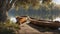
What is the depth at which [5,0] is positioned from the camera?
1499 cm

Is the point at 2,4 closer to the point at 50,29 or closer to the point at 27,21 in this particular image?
the point at 27,21

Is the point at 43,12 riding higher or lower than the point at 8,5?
lower

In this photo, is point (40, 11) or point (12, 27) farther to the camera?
point (40, 11)

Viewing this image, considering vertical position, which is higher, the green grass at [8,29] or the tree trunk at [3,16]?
the tree trunk at [3,16]

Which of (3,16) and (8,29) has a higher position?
(3,16)

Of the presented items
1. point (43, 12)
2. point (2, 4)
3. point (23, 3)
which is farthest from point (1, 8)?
point (43, 12)

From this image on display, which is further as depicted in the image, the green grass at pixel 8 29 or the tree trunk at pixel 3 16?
the tree trunk at pixel 3 16

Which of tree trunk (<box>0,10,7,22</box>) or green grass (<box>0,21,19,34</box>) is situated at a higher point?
tree trunk (<box>0,10,7,22</box>)

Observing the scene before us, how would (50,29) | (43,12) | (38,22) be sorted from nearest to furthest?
(50,29), (38,22), (43,12)

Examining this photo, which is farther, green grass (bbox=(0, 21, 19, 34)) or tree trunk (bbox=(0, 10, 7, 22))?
tree trunk (bbox=(0, 10, 7, 22))

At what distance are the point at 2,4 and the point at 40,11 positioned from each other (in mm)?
19969

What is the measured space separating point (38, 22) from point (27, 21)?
1.74m

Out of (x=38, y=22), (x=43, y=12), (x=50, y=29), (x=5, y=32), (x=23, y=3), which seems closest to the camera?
(x=5, y=32)

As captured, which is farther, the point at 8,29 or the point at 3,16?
the point at 3,16
